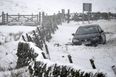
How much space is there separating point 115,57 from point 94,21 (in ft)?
59.8

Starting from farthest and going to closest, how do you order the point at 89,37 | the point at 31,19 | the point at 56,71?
the point at 31,19
the point at 89,37
the point at 56,71

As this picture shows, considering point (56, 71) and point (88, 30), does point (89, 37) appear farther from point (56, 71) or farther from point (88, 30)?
point (56, 71)

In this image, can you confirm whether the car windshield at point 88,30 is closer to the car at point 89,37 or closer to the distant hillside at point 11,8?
the car at point 89,37

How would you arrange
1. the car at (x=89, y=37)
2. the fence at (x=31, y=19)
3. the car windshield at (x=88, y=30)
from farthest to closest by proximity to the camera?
the fence at (x=31, y=19) → the car windshield at (x=88, y=30) → the car at (x=89, y=37)

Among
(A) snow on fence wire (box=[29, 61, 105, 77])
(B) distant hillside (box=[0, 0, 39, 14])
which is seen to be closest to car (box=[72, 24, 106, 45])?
(A) snow on fence wire (box=[29, 61, 105, 77])

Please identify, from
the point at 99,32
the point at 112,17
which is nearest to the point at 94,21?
the point at 112,17

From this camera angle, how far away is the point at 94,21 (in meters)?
28.8

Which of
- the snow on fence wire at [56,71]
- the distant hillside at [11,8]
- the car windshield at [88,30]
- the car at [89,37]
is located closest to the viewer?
the snow on fence wire at [56,71]

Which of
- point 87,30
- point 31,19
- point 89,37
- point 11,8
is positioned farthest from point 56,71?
point 11,8

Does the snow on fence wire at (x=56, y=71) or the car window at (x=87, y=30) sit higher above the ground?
the car window at (x=87, y=30)

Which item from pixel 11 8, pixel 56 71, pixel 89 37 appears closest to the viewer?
pixel 56 71

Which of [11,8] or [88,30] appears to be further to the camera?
[11,8]

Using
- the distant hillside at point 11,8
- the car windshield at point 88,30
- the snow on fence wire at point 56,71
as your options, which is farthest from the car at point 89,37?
the distant hillside at point 11,8

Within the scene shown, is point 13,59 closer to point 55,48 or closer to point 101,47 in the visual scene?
point 55,48
